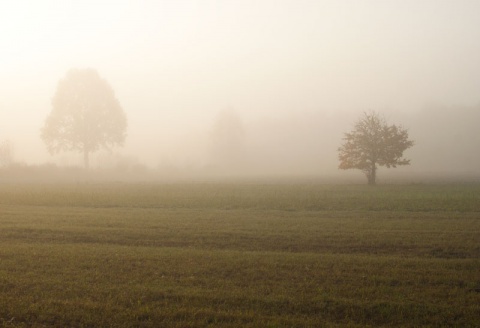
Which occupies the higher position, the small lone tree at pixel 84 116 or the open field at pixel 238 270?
the small lone tree at pixel 84 116

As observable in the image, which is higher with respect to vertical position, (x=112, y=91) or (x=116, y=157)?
(x=112, y=91)

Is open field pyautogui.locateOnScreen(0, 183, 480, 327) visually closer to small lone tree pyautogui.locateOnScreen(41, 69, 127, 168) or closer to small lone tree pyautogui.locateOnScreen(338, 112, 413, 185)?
small lone tree pyautogui.locateOnScreen(338, 112, 413, 185)

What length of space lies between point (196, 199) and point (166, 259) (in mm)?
19901

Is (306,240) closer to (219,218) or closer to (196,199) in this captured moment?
(219,218)

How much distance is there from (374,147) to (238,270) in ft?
163

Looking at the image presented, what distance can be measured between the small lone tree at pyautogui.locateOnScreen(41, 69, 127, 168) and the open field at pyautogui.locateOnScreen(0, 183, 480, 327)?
1980 inches

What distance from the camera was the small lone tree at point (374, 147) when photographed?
59000 millimetres

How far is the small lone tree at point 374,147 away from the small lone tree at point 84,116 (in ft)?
131

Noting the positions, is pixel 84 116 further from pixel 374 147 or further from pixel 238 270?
pixel 238 270

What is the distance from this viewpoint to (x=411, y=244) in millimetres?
17031

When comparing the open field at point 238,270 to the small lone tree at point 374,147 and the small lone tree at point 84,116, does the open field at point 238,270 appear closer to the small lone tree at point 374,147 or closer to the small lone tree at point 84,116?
the small lone tree at point 374,147

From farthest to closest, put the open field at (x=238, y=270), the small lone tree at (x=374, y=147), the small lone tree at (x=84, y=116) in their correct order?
the small lone tree at (x=84, y=116)
the small lone tree at (x=374, y=147)
the open field at (x=238, y=270)

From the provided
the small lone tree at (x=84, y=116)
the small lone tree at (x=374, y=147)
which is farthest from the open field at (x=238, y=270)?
the small lone tree at (x=84, y=116)

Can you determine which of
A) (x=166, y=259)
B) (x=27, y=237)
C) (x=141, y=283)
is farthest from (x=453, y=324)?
(x=27, y=237)
